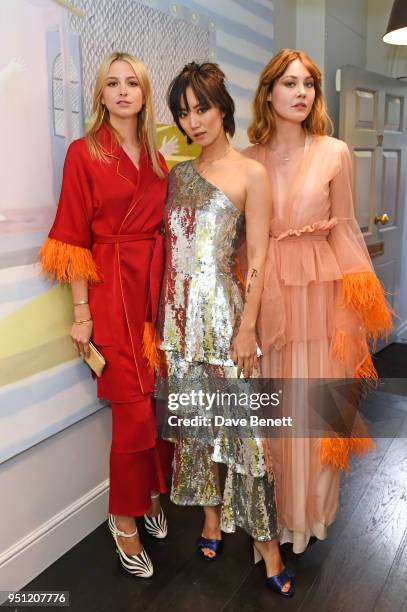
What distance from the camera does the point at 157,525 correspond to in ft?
6.66

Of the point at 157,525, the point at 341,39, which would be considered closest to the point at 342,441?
the point at 157,525

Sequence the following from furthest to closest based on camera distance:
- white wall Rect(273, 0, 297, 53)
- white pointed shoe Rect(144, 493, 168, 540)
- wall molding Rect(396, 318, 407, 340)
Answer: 1. wall molding Rect(396, 318, 407, 340)
2. white wall Rect(273, 0, 297, 53)
3. white pointed shoe Rect(144, 493, 168, 540)

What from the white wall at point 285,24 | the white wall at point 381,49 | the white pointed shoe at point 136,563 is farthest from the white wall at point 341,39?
the white pointed shoe at point 136,563

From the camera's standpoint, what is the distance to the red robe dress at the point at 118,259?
5.32 feet

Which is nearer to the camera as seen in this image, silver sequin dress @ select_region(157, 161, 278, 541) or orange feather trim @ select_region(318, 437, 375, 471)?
silver sequin dress @ select_region(157, 161, 278, 541)

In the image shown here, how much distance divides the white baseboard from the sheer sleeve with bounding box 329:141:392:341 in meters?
1.16

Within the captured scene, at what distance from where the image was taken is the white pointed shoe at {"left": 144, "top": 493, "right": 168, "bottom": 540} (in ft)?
6.63

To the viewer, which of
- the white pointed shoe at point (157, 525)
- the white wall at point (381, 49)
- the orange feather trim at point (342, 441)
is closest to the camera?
the orange feather trim at point (342, 441)

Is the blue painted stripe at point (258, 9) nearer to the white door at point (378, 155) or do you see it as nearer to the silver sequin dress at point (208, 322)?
the white door at point (378, 155)

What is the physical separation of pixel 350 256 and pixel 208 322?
485mm

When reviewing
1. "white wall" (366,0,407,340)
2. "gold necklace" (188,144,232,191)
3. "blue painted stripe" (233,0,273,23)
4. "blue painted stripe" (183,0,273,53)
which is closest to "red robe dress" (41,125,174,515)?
"gold necklace" (188,144,232,191)

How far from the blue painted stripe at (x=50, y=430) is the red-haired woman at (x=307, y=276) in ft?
2.10

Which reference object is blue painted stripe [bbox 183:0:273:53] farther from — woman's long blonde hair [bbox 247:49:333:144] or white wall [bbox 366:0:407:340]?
white wall [bbox 366:0:407:340]

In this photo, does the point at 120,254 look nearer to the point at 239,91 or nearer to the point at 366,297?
the point at 366,297
